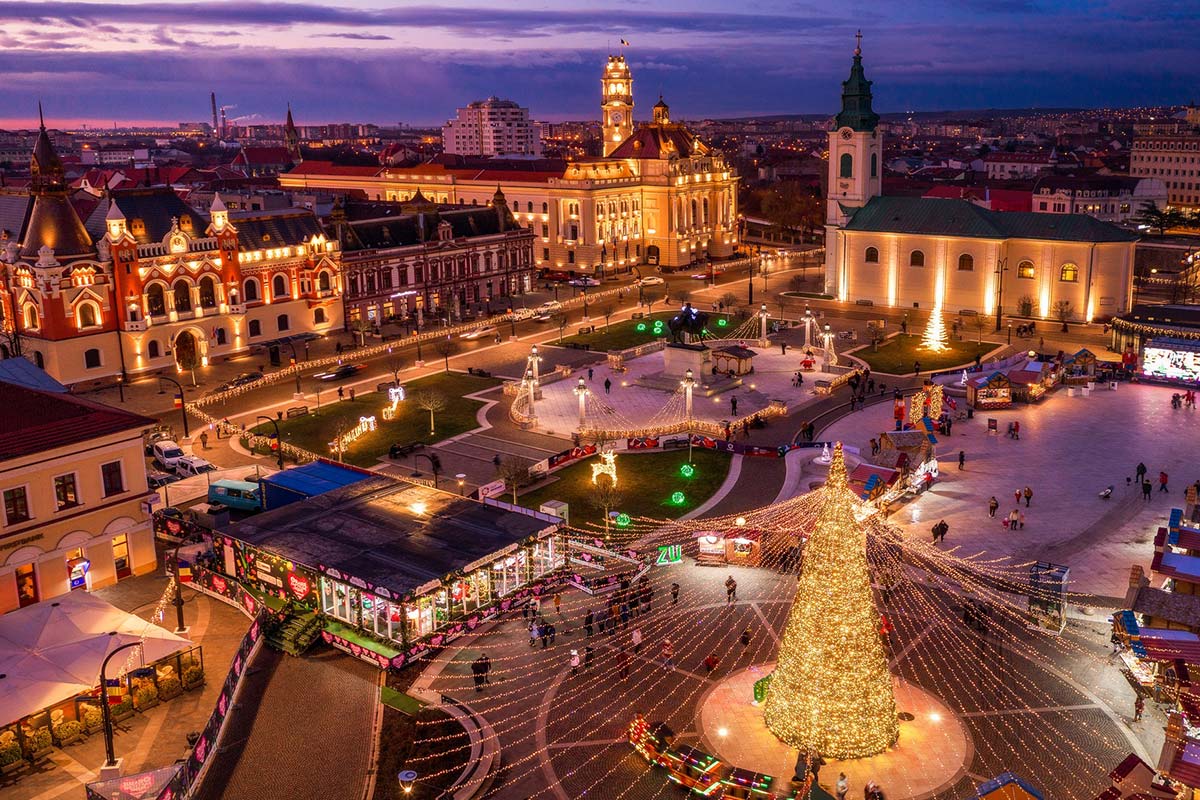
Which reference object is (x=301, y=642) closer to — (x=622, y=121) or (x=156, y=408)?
(x=156, y=408)

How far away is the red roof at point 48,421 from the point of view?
35.4 m

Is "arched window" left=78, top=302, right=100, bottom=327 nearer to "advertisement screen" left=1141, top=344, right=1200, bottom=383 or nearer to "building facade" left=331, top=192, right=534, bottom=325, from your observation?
"building facade" left=331, top=192, right=534, bottom=325

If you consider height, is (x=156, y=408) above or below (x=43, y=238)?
below

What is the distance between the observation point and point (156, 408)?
61.6m

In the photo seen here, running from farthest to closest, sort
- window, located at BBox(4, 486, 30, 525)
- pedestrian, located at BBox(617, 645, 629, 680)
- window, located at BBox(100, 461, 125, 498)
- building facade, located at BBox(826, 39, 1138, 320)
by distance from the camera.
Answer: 1. building facade, located at BBox(826, 39, 1138, 320)
2. window, located at BBox(100, 461, 125, 498)
3. window, located at BBox(4, 486, 30, 525)
4. pedestrian, located at BBox(617, 645, 629, 680)

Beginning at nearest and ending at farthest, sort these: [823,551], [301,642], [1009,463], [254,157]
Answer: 1. [823,551]
2. [301,642]
3. [1009,463]
4. [254,157]

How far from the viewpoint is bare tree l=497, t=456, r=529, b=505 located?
46.3 meters

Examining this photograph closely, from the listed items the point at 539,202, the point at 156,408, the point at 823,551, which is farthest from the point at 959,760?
the point at 539,202

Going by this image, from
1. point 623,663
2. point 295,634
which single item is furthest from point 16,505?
point 623,663

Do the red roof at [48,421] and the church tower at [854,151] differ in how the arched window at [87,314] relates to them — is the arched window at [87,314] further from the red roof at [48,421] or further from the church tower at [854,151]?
the church tower at [854,151]

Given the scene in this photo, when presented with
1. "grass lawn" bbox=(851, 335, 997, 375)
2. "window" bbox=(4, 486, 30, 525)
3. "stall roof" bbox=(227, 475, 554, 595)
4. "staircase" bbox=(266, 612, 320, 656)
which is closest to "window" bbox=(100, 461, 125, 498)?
"window" bbox=(4, 486, 30, 525)

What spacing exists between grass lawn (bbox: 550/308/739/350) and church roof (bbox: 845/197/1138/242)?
16914mm

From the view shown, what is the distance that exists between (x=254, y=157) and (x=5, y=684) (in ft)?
505

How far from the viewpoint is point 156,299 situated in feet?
230
